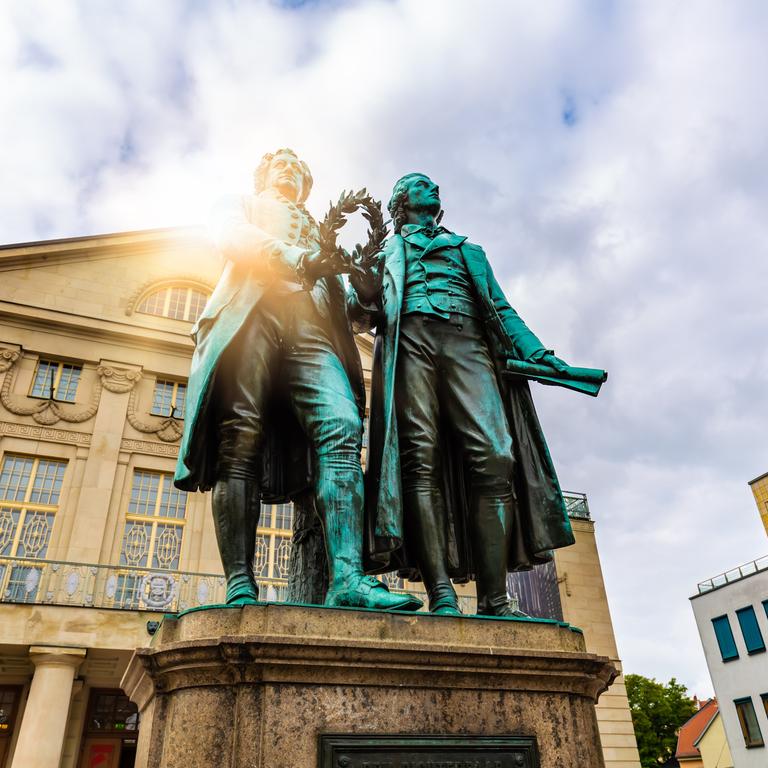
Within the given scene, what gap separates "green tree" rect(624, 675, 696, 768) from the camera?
1779 inches

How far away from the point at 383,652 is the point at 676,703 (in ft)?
168

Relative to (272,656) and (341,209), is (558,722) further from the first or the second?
(341,209)

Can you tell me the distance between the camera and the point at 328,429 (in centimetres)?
353

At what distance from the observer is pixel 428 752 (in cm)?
262

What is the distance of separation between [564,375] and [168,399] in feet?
62.6

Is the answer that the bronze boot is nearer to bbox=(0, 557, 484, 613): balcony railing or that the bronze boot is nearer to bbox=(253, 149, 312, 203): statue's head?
bbox=(253, 149, 312, 203): statue's head

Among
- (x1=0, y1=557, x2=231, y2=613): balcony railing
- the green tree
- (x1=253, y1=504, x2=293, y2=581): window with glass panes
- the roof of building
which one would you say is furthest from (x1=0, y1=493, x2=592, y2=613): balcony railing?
the green tree

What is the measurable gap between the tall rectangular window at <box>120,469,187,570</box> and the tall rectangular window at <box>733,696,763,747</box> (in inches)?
810

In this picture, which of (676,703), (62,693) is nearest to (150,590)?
(62,693)

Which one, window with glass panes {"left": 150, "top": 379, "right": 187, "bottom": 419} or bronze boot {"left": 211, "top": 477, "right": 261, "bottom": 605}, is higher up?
window with glass panes {"left": 150, "top": 379, "right": 187, "bottom": 419}

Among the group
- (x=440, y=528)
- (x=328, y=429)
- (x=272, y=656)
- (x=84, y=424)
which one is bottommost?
(x=272, y=656)

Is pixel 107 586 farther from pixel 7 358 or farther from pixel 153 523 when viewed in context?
pixel 7 358

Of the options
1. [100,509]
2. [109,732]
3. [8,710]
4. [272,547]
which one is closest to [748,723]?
[272,547]

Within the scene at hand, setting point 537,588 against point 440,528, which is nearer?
point 440,528
